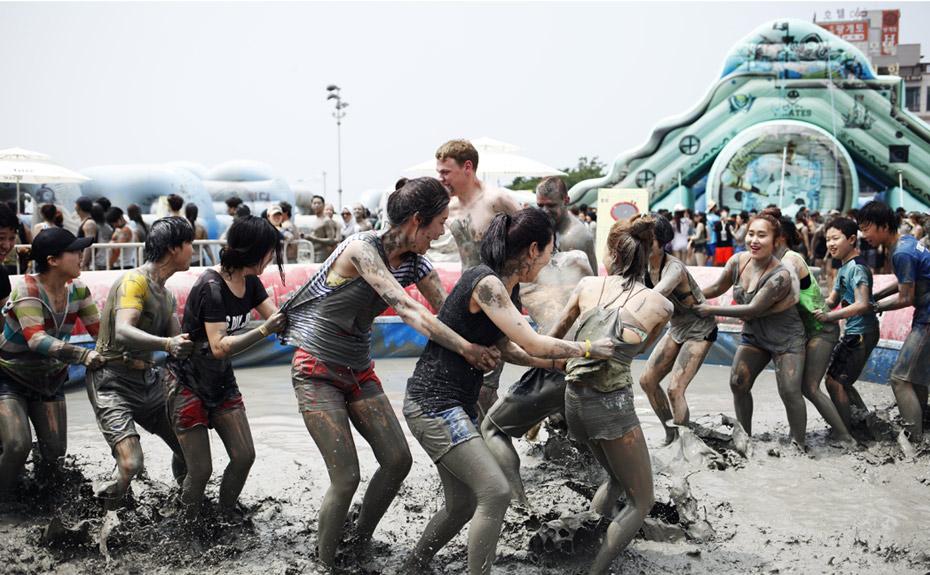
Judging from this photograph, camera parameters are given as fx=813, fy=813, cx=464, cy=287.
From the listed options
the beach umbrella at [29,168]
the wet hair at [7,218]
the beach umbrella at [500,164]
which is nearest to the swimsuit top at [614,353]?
the wet hair at [7,218]

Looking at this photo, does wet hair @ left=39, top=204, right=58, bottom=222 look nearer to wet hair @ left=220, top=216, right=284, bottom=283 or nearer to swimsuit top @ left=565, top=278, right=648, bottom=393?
wet hair @ left=220, top=216, right=284, bottom=283

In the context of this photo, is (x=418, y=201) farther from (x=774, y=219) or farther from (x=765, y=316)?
(x=765, y=316)

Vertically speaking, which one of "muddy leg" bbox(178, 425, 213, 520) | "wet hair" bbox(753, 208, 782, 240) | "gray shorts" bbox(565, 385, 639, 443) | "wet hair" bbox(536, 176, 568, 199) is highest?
"wet hair" bbox(536, 176, 568, 199)

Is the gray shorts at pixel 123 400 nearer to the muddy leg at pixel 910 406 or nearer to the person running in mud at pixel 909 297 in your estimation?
the person running in mud at pixel 909 297

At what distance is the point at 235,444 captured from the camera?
4.29m

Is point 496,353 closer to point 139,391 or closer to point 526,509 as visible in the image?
point 526,509

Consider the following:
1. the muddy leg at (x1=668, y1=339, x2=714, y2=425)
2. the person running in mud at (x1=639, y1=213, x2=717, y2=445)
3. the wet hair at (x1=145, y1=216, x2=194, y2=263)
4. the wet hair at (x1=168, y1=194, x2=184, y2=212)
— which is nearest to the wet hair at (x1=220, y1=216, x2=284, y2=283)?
the wet hair at (x1=145, y1=216, x2=194, y2=263)

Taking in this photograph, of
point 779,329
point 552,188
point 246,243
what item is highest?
point 552,188

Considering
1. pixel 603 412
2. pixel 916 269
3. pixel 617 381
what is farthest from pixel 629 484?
pixel 916 269

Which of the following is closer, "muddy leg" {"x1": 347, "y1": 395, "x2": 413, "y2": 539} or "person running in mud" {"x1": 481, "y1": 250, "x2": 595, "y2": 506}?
"muddy leg" {"x1": 347, "y1": 395, "x2": 413, "y2": 539}

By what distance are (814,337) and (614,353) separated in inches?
130

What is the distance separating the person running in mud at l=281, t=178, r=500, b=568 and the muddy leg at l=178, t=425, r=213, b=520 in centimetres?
74

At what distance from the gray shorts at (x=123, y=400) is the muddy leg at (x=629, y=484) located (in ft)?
8.27

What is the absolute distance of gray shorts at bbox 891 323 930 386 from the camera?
20.0 ft
